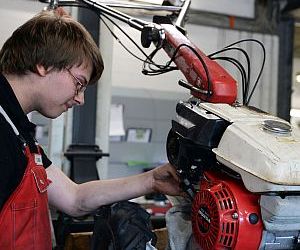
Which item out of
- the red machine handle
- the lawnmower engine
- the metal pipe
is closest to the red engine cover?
the lawnmower engine

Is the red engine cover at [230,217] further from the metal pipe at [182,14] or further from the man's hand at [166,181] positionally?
the metal pipe at [182,14]

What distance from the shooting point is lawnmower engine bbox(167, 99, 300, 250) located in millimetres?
781

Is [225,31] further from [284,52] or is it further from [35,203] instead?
[35,203]

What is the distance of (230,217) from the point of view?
0.83 m

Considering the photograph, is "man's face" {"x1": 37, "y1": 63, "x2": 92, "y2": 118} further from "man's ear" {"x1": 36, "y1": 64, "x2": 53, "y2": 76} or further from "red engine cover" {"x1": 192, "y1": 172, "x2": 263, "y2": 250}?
"red engine cover" {"x1": 192, "y1": 172, "x2": 263, "y2": 250}

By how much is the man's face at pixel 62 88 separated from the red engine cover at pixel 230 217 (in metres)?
0.47

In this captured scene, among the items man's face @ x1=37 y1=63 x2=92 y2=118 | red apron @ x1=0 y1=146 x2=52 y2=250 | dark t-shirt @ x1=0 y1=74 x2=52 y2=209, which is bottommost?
red apron @ x1=0 y1=146 x2=52 y2=250

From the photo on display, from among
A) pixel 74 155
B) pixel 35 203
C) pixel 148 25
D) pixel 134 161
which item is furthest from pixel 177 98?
pixel 35 203

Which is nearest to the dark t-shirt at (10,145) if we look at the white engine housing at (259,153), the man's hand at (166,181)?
the man's hand at (166,181)

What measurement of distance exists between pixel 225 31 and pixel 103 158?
3.47ft

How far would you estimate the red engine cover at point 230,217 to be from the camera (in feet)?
2.73

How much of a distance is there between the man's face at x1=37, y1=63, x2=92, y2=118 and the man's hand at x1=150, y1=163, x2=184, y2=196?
0.30 meters

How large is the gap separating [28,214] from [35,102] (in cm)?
29

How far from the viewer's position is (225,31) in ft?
8.89
